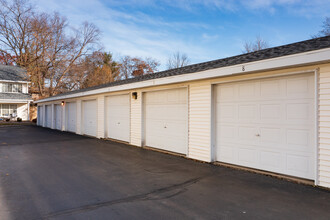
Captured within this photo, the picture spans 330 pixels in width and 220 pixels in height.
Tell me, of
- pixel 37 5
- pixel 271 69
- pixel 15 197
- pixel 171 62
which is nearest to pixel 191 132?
pixel 271 69

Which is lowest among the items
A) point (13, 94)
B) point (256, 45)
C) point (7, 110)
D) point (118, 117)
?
point (118, 117)

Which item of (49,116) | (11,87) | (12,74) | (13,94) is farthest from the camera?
(12,74)

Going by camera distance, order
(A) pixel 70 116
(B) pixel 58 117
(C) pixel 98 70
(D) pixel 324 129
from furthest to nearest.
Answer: (C) pixel 98 70 → (B) pixel 58 117 → (A) pixel 70 116 → (D) pixel 324 129

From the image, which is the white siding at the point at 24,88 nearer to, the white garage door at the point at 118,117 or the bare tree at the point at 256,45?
the white garage door at the point at 118,117

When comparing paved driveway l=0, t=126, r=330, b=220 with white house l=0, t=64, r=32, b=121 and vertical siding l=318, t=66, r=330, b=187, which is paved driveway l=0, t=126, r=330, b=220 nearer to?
vertical siding l=318, t=66, r=330, b=187

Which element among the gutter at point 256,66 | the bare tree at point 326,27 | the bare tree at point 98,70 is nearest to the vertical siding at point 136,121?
the gutter at point 256,66

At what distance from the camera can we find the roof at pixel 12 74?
26605mm

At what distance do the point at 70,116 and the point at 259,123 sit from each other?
13449mm

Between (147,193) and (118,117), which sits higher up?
(118,117)

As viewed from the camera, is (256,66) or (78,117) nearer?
(256,66)

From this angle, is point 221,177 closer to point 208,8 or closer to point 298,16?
point 208,8

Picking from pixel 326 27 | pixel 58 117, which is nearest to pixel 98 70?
pixel 58 117

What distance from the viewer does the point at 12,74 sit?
89.8 ft

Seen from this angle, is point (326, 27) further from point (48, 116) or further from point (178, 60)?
point (48, 116)
